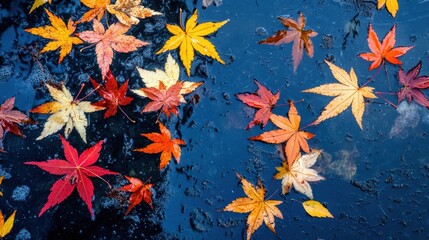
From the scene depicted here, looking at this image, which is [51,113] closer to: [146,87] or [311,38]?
[146,87]

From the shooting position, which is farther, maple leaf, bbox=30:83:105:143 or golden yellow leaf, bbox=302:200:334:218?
maple leaf, bbox=30:83:105:143

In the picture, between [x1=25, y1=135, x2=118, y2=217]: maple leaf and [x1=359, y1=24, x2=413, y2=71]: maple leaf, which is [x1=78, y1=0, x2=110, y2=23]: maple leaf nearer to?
[x1=25, y1=135, x2=118, y2=217]: maple leaf

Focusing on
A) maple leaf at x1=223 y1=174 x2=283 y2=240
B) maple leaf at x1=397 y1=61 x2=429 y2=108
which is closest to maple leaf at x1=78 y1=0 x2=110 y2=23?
maple leaf at x1=223 y1=174 x2=283 y2=240

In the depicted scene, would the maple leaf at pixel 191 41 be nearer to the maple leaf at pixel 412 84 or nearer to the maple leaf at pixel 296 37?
the maple leaf at pixel 296 37

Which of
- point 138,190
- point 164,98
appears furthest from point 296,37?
point 138,190

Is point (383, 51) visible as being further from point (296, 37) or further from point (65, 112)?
point (65, 112)

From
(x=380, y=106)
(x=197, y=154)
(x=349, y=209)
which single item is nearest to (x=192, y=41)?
(x=197, y=154)

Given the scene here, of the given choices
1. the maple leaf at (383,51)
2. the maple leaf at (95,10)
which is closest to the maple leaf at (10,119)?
the maple leaf at (95,10)
